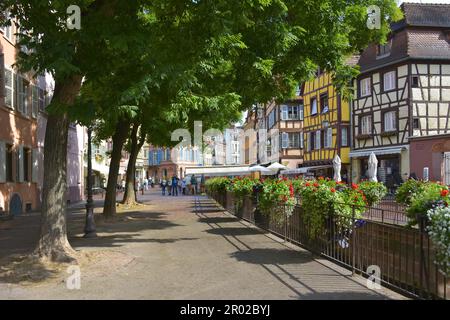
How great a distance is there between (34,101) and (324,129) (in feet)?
84.9

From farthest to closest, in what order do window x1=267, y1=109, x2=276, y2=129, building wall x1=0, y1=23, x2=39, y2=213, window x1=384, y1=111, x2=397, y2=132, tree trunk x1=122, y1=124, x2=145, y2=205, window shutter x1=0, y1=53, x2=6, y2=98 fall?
window x1=267, y1=109, x2=276, y2=129 < window x1=384, y1=111, x2=397, y2=132 < tree trunk x1=122, y1=124, x2=145, y2=205 < building wall x1=0, y1=23, x2=39, y2=213 < window shutter x1=0, y1=53, x2=6, y2=98

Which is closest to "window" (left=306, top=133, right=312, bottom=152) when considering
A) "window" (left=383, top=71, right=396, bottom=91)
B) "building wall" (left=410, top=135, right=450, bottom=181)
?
"window" (left=383, top=71, right=396, bottom=91)

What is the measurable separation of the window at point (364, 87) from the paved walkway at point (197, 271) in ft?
90.9

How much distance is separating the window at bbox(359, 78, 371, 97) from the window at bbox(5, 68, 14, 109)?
25918 millimetres

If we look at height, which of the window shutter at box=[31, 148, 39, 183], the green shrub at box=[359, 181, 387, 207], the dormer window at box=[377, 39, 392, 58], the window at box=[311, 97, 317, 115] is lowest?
the green shrub at box=[359, 181, 387, 207]

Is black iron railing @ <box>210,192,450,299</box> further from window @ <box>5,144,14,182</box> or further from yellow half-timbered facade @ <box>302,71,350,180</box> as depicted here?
yellow half-timbered facade @ <box>302,71,350,180</box>

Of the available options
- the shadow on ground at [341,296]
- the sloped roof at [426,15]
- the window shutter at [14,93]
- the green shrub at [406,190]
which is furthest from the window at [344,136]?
the shadow on ground at [341,296]

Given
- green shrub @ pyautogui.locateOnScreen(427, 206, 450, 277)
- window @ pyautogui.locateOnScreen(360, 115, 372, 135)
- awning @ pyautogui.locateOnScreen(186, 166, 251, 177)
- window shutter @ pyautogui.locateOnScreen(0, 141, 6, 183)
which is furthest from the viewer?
awning @ pyautogui.locateOnScreen(186, 166, 251, 177)

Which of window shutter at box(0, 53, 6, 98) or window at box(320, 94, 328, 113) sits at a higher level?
window at box(320, 94, 328, 113)

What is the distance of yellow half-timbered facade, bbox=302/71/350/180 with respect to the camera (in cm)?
4309

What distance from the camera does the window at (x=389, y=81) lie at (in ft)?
120

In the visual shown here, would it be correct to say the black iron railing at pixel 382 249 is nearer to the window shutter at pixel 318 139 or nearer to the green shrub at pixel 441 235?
the green shrub at pixel 441 235

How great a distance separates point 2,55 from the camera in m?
20.9
